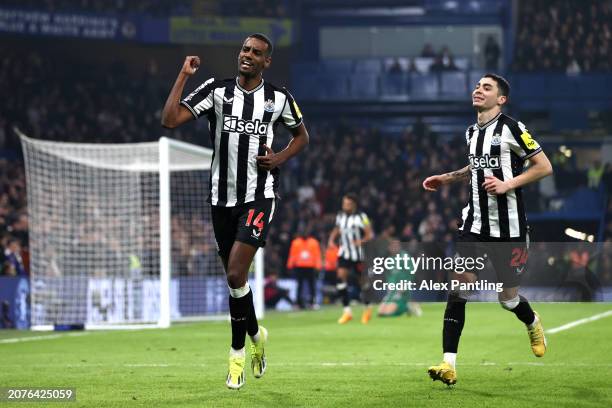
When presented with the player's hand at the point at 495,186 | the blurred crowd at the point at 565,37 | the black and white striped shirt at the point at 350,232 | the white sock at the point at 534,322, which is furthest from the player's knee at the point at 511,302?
the blurred crowd at the point at 565,37

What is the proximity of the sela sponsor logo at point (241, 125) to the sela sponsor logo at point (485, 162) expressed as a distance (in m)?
1.56

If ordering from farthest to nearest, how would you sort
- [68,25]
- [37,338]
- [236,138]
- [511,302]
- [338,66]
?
[338,66] → [68,25] → [37,338] → [511,302] → [236,138]

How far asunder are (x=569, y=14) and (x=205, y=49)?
1222cm

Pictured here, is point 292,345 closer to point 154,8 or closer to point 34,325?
Answer: point 34,325

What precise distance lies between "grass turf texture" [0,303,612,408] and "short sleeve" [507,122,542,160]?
5.45ft

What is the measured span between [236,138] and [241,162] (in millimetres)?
169

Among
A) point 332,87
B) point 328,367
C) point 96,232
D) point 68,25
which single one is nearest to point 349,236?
point 96,232

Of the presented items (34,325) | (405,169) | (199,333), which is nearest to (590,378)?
(199,333)

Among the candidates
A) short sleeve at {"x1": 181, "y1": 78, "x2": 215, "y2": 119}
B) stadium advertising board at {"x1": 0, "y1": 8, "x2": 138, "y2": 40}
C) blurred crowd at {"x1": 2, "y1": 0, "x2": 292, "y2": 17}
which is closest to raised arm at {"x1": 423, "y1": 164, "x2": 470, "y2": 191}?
short sleeve at {"x1": 181, "y1": 78, "x2": 215, "y2": 119}

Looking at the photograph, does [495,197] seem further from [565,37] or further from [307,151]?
[565,37]

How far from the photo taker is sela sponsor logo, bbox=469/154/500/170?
768 cm

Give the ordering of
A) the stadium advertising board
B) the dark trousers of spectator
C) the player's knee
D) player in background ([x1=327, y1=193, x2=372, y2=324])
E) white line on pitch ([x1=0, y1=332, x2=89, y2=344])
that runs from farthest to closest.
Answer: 1. the stadium advertising board
2. the dark trousers of spectator
3. player in background ([x1=327, y1=193, x2=372, y2=324])
4. white line on pitch ([x1=0, y1=332, x2=89, y2=344])
5. the player's knee

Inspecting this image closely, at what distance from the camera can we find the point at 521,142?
25.0 ft

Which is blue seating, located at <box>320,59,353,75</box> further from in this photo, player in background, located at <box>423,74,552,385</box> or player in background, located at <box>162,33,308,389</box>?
player in background, located at <box>162,33,308,389</box>
